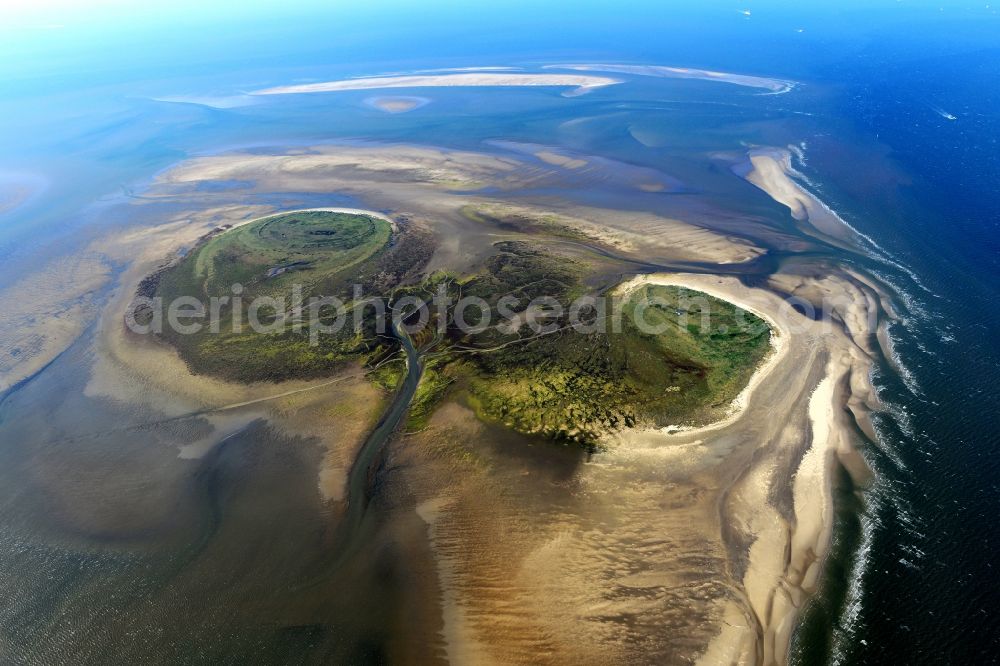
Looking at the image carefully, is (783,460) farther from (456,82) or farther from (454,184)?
(456,82)

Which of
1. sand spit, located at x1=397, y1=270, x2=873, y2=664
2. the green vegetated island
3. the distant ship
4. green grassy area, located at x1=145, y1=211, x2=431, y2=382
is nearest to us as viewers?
sand spit, located at x1=397, y1=270, x2=873, y2=664

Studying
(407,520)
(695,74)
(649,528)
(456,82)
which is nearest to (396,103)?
(456,82)

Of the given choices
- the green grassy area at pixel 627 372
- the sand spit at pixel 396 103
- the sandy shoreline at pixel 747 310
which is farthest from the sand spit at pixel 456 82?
the green grassy area at pixel 627 372

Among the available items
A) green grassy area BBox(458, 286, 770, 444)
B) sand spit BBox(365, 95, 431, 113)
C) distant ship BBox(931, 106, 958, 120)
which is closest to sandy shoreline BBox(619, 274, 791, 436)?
green grassy area BBox(458, 286, 770, 444)

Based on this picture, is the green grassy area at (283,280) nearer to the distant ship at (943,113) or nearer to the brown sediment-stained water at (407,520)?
the brown sediment-stained water at (407,520)

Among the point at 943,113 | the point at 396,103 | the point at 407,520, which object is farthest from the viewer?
the point at 396,103

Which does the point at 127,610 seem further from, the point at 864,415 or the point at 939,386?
the point at 939,386

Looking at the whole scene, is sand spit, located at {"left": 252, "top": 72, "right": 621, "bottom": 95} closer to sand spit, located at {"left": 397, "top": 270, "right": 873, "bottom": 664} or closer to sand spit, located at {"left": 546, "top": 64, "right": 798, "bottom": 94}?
sand spit, located at {"left": 546, "top": 64, "right": 798, "bottom": 94}
